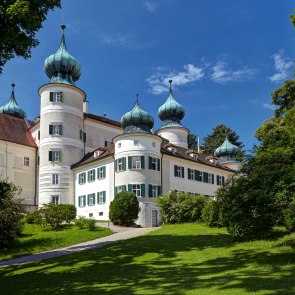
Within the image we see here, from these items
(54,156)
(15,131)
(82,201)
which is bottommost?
(82,201)

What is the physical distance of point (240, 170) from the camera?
59.0ft

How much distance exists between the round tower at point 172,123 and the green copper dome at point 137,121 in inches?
701

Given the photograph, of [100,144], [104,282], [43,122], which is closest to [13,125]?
[43,122]

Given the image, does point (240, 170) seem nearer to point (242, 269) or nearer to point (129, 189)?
point (242, 269)

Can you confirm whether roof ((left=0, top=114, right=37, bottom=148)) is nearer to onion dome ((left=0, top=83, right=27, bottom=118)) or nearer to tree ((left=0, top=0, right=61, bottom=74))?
onion dome ((left=0, top=83, right=27, bottom=118))

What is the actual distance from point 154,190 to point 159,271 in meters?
26.5

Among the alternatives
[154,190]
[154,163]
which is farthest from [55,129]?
[154,190]

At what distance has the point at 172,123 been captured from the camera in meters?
59.2

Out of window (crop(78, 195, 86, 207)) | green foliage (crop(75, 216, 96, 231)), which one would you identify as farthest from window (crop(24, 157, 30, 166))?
green foliage (crop(75, 216, 96, 231))

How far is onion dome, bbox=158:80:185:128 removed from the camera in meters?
59.1

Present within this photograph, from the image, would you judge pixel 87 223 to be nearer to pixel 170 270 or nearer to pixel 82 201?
pixel 82 201

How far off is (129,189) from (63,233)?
40.0 ft

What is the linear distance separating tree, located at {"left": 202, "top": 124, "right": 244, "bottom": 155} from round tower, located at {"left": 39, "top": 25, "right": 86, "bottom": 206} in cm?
3222

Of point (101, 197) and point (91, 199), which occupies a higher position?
point (101, 197)
